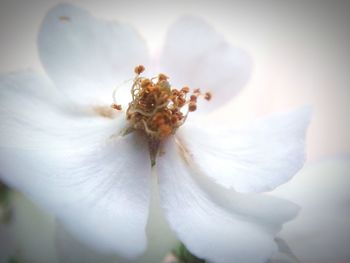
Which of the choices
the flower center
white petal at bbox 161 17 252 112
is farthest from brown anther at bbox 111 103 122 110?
white petal at bbox 161 17 252 112

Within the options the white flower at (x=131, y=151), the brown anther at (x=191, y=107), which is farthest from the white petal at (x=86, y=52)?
the brown anther at (x=191, y=107)

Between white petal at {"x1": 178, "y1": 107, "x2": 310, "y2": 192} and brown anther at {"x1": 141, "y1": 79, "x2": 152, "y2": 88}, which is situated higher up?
brown anther at {"x1": 141, "y1": 79, "x2": 152, "y2": 88}

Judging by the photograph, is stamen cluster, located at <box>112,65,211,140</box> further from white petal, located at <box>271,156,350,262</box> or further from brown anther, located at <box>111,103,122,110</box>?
white petal, located at <box>271,156,350,262</box>

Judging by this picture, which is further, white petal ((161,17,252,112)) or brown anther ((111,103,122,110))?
white petal ((161,17,252,112))

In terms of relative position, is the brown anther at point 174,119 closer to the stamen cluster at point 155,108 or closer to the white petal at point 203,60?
the stamen cluster at point 155,108

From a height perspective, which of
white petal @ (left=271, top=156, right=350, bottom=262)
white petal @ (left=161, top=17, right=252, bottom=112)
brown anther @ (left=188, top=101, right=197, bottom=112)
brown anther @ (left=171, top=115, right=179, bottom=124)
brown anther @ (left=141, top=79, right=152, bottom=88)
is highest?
white petal @ (left=161, top=17, right=252, bottom=112)

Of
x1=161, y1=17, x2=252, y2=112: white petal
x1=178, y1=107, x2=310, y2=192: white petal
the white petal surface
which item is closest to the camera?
the white petal surface

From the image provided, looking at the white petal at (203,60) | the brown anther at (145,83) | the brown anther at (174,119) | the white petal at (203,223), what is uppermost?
the white petal at (203,60)

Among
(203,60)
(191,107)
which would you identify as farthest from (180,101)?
(203,60)
